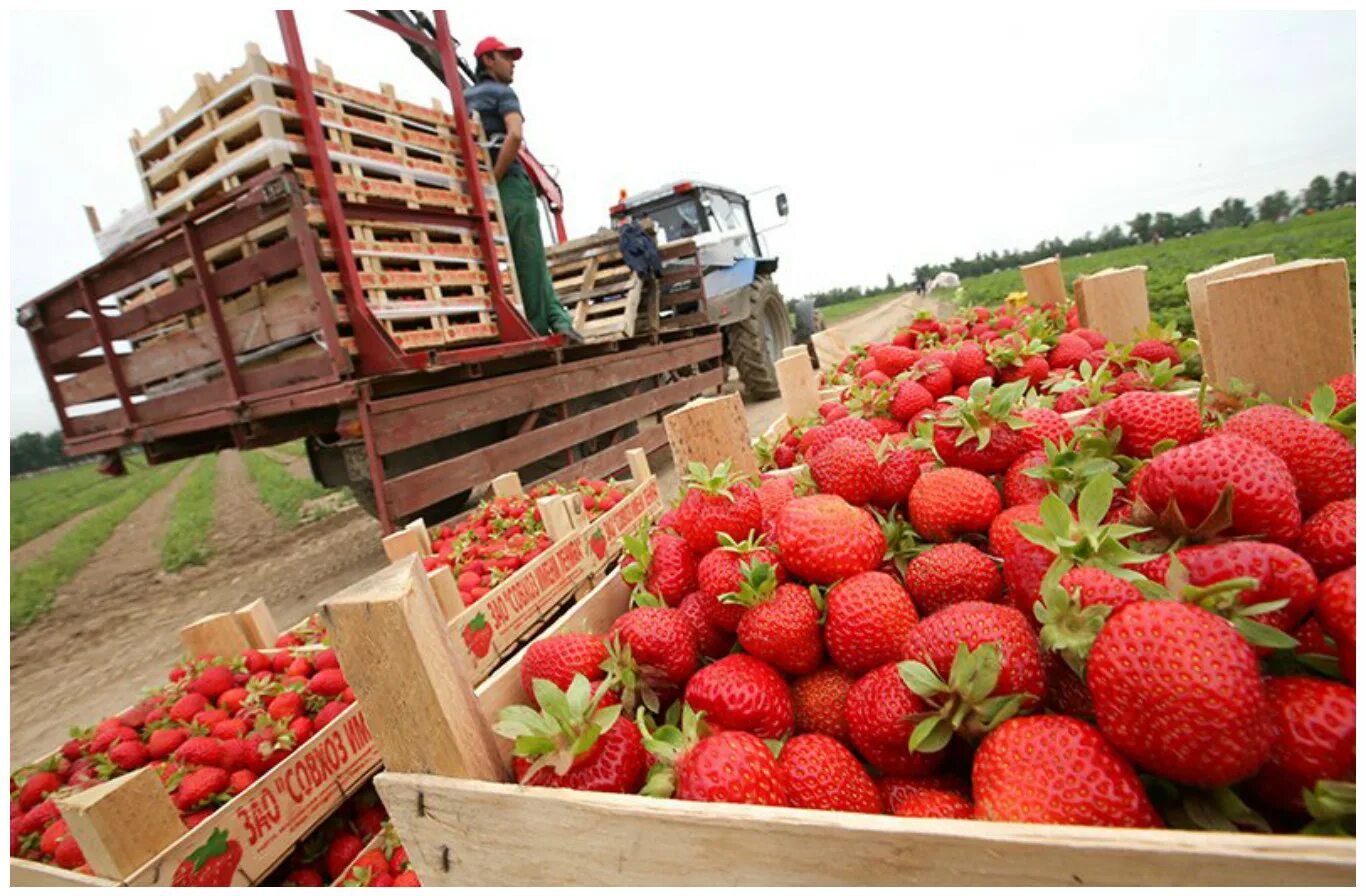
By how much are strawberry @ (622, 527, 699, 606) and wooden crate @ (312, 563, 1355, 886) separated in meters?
0.40

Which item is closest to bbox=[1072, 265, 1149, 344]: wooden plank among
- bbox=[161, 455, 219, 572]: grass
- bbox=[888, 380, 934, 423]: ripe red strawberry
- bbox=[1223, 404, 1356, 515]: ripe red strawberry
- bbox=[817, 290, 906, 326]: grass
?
bbox=[888, 380, 934, 423]: ripe red strawberry

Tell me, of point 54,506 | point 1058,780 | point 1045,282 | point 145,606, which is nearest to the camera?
point 1058,780

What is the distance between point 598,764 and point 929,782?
19.2 inches

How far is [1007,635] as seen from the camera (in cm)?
83

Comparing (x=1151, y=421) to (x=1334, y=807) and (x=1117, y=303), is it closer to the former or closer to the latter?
(x=1334, y=807)

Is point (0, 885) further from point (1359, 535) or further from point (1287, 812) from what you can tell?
point (1359, 535)

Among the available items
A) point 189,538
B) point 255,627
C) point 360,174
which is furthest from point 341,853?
point 189,538

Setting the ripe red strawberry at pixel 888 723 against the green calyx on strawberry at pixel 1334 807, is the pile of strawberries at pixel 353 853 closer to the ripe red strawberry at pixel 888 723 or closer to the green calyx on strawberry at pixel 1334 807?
the ripe red strawberry at pixel 888 723

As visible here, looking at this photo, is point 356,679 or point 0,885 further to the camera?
point 0,885

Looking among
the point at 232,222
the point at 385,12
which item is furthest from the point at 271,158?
the point at 385,12

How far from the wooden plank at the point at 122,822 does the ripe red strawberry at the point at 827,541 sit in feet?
4.91

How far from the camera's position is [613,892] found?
846 millimetres

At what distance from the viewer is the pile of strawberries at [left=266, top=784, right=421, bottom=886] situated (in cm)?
169

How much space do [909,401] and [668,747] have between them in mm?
1282
